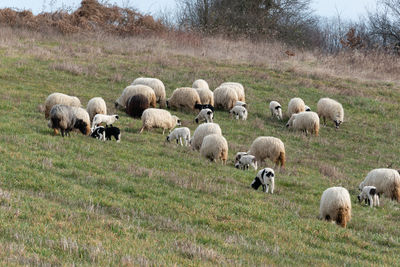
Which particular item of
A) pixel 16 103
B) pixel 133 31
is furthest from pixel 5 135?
pixel 133 31

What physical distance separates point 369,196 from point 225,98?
11.0m

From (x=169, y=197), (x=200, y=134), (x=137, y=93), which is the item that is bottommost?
(x=169, y=197)

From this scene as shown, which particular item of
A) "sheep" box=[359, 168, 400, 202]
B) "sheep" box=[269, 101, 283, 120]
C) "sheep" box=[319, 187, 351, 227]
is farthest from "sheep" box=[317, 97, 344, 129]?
"sheep" box=[319, 187, 351, 227]

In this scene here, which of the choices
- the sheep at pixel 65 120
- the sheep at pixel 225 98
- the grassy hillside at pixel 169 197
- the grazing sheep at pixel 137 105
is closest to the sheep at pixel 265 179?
the grassy hillside at pixel 169 197

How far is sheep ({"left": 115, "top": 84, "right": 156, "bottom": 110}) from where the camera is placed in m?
18.5

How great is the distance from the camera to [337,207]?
8930 mm

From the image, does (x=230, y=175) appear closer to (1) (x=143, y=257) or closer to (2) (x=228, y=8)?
(1) (x=143, y=257)

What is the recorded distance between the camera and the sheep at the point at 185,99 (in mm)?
19750

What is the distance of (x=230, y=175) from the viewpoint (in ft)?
36.5

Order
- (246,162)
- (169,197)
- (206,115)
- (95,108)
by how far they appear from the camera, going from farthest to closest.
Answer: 1. (206,115)
2. (95,108)
3. (246,162)
4. (169,197)

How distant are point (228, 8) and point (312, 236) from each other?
36.2m

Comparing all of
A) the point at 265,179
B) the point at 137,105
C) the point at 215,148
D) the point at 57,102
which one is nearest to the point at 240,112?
the point at 137,105

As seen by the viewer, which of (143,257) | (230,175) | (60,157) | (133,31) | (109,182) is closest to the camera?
(143,257)

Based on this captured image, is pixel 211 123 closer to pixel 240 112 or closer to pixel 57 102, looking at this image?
pixel 57 102
